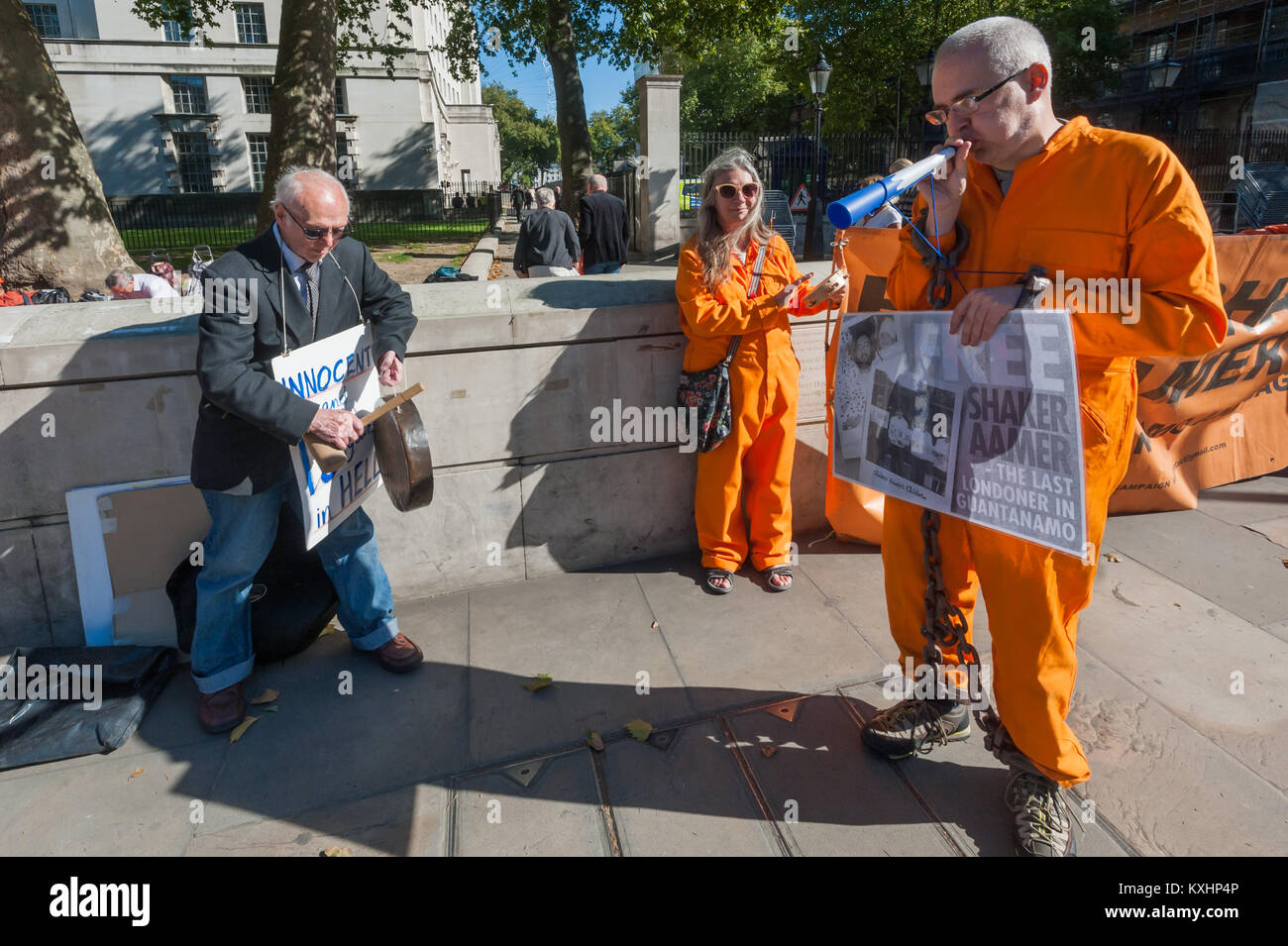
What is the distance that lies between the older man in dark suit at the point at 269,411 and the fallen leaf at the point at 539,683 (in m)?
0.53

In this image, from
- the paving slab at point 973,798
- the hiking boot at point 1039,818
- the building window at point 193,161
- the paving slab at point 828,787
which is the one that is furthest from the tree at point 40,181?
the building window at point 193,161

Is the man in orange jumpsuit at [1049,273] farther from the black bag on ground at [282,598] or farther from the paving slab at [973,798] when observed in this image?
the black bag on ground at [282,598]

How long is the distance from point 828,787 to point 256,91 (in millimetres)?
53103

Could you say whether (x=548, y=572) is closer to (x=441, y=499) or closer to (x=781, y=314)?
(x=441, y=499)

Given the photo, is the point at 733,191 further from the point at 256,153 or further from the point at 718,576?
the point at 256,153

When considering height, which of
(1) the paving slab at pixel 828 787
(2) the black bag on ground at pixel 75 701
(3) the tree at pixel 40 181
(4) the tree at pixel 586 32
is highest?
(4) the tree at pixel 586 32

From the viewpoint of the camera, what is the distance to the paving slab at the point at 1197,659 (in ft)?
9.66

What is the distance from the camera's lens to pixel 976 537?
2.35 metres

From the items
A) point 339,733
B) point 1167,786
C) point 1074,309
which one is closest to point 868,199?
point 1074,309

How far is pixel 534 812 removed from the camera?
264cm

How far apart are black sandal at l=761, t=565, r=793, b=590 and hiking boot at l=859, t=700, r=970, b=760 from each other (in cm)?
125

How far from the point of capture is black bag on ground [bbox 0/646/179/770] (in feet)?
9.77

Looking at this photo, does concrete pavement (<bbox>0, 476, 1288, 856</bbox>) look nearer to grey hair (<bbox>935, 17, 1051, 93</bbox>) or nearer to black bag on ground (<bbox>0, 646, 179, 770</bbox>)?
black bag on ground (<bbox>0, 646, 179, 770</bbox>)
